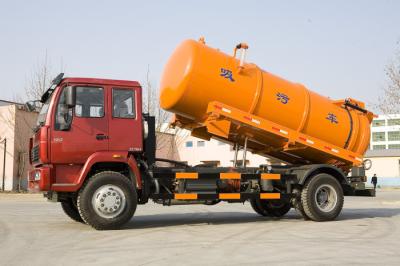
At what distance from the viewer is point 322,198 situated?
456 inches

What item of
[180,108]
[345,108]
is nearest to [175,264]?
[180,108]

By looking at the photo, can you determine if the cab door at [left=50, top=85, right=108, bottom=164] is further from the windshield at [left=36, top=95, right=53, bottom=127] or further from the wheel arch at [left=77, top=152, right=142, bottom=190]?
the windshield at [left=36, top=95, right=53, bottom=127]

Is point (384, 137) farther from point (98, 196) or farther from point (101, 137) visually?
point (98, 196)

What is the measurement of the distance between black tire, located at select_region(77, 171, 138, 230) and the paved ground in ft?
0.77

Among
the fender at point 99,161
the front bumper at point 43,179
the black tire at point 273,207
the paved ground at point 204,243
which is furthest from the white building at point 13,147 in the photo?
the fender at point 99,161

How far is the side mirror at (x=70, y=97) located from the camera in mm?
9203

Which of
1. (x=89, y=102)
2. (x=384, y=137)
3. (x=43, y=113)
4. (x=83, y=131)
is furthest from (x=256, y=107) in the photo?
(x=384, y=137)

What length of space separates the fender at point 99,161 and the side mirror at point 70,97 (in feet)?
3.47

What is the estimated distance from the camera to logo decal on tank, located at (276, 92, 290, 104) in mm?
11220

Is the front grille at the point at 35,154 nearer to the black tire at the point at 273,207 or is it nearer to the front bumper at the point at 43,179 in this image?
the front bumper at the point at 43,179

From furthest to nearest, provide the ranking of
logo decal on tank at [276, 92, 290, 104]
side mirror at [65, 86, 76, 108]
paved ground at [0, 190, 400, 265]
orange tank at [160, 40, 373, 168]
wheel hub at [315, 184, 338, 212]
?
wheel hub at [315, 184, 338, 212] → logo decal on tank at [276, 92, 290, 104] → orange tank at [160, 40, 373, 168] → side mirror at [65, 86, 76, 108] → paved ground at [0, 190, 400, 265]

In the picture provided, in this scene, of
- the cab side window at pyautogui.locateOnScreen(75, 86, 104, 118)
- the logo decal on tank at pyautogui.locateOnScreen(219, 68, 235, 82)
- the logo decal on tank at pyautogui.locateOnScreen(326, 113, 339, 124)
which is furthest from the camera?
the logo decal on tank at pyautogui.locateOnScreen(326, 113, 339, 124)

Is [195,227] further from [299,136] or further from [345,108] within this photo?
[345,108]

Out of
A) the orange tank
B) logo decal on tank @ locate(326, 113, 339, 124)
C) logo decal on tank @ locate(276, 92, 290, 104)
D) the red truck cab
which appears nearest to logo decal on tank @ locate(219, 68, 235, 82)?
the orange tank
